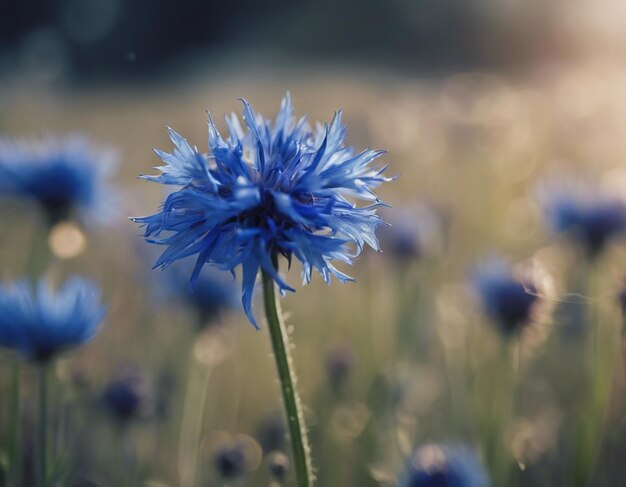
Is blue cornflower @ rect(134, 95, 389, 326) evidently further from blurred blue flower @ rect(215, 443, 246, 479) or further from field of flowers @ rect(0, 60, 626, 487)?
blurred blue flower @ rect(215, 443, 246, 479)

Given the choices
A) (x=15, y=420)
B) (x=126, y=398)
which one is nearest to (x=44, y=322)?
(x=15, y=420)

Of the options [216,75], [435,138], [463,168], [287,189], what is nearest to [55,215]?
[287,189]

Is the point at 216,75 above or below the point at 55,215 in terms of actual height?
above

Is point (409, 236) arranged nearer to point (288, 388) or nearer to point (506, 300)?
point (506, 300)

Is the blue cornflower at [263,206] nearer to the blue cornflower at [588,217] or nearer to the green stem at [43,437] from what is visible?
the green stem at [43,437]

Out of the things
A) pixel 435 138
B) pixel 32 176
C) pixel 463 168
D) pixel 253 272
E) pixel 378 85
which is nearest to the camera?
pixel 253 272

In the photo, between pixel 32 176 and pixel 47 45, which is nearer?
pixel 32 176

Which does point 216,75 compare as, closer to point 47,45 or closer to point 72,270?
point 47,45
